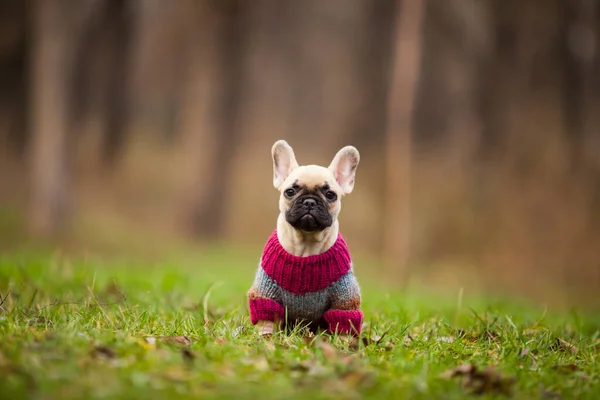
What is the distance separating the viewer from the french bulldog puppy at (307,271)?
14.4 ft

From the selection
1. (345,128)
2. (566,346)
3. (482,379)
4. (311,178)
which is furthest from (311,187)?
(345,128)

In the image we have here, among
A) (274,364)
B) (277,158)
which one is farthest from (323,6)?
(274,364)

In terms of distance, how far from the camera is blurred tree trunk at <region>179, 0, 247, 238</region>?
57.2 feet

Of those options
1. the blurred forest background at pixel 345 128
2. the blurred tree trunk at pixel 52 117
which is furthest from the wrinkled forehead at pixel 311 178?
the blurred tree trunk at pixel 52 117

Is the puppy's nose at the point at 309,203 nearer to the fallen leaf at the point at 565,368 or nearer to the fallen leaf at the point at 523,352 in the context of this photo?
the fallen leaf at the point at 523,352

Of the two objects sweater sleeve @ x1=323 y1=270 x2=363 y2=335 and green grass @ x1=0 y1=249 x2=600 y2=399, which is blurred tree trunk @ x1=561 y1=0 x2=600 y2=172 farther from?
sweater sleeve @ x1=323 y1=270 x2=363 y2=335

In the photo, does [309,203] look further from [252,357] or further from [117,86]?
[117,86]

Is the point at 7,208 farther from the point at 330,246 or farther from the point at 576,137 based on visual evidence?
the point at 576,137

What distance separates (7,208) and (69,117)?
3714 millimetres

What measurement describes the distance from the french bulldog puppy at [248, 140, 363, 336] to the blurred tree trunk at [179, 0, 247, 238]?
13.0m

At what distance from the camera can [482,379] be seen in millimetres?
3398

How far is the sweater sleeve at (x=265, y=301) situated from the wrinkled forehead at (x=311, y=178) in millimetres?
703

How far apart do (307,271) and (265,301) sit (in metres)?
0.36

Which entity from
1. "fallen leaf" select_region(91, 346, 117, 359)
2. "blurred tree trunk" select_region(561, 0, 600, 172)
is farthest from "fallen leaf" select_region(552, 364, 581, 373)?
"blurred tree trunk" select_region(561, 0, 600, 172)
